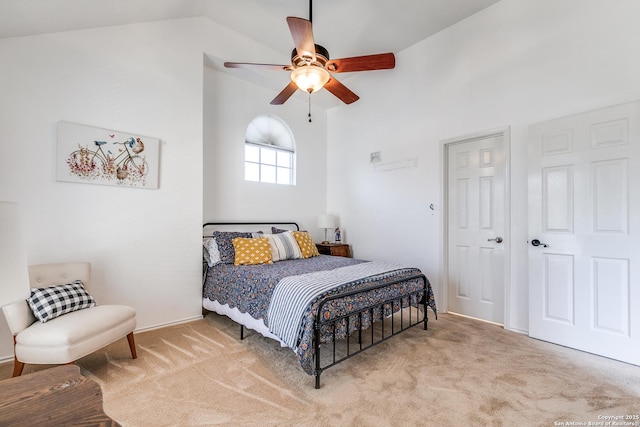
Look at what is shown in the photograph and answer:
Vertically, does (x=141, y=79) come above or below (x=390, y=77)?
below

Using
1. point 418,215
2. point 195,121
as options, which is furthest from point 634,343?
point 195,121

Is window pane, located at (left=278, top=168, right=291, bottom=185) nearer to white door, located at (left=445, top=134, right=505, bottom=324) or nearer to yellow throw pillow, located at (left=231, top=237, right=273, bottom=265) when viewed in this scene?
yellow throw pillow, located at (left=231, top=237, right=273, bottom=265)

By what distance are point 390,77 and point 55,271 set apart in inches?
174

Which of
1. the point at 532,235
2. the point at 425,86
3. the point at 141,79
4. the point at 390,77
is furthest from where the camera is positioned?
the point at 390,77

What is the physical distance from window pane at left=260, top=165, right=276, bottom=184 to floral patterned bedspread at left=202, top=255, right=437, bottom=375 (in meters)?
1.60

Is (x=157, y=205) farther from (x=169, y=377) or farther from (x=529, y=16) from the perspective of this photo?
(x=529, y=16)

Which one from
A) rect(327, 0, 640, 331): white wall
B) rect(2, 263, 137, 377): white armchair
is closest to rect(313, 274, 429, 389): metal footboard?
rect(327, 0, 640, 331): white wall

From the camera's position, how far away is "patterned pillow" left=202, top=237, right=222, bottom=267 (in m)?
3.45

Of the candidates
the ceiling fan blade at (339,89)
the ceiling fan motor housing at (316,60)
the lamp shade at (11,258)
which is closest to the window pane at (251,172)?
the ceiling fan blade at (339,89)

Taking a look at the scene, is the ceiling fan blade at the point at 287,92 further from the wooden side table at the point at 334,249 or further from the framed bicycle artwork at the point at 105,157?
the wooden side table at the point at 334,249

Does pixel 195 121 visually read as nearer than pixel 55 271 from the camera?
No

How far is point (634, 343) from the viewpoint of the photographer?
2.40m

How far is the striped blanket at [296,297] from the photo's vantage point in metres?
2.14

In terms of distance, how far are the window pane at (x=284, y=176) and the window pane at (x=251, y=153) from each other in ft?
1.46
